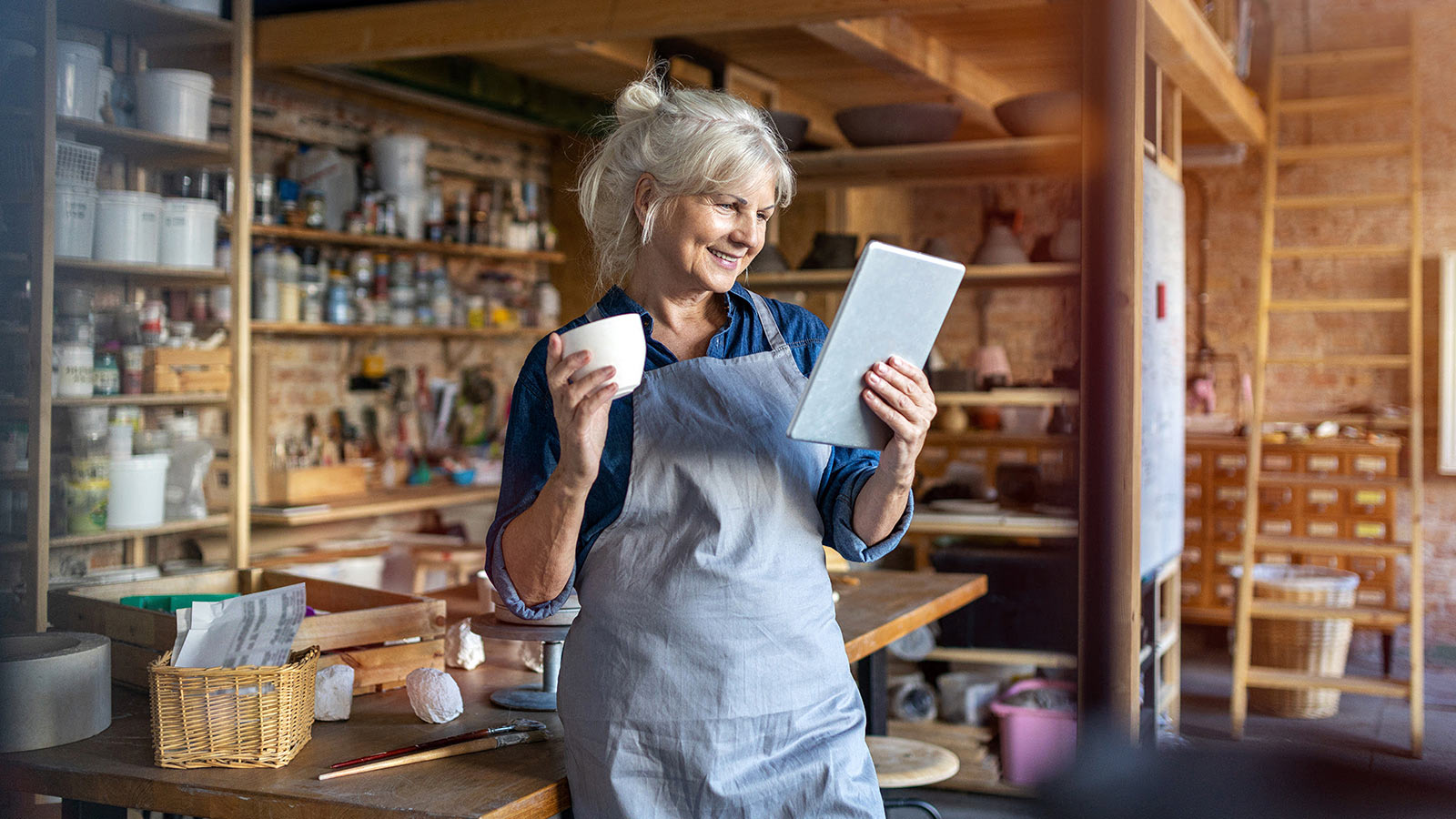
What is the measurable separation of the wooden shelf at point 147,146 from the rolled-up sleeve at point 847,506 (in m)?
2.89

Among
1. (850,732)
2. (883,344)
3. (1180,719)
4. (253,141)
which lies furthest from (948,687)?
(253,141)

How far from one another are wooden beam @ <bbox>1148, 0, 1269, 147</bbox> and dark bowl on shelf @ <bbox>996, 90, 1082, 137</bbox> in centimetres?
31

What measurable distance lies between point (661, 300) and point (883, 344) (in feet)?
1.17

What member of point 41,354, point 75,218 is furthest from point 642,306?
point 75,218

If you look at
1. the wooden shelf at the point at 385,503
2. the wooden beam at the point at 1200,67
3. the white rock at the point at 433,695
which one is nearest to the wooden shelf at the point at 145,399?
the wooden shelf at the point at 385,503

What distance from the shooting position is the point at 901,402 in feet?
4.45

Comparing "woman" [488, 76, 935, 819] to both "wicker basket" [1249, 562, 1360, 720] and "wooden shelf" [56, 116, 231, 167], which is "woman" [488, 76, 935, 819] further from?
"wicker basket" [1249, 562, 1360, 720]

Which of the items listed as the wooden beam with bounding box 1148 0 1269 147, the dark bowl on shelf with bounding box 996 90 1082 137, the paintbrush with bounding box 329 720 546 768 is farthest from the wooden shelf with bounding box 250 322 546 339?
the paintbrush with bounding box 329 720 546 768

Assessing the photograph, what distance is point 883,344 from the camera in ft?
4.42

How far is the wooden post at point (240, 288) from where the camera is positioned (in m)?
3.93

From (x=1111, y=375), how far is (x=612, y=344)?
124cm

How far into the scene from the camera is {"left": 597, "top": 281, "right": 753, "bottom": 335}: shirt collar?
1.58 metres

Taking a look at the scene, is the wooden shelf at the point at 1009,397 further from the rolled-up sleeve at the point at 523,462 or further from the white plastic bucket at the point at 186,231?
the rolled-up sleeve at the point at 523,462

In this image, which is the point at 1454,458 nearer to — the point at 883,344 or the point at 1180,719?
the point at 1180,719
